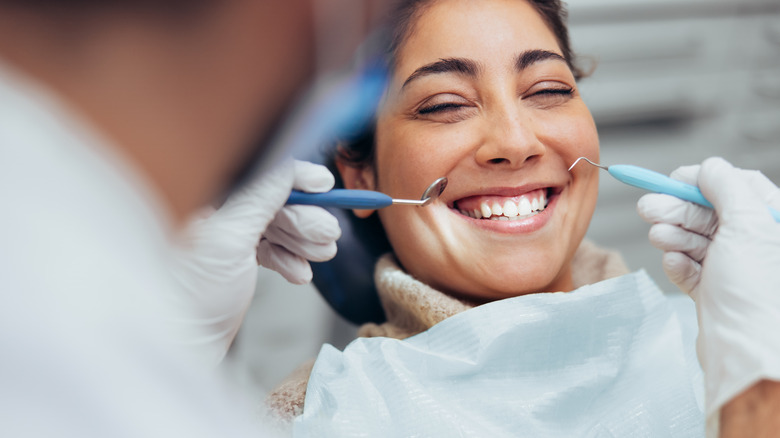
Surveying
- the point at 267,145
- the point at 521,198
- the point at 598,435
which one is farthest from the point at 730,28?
the point at 267,145

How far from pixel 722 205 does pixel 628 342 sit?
0.34 metres

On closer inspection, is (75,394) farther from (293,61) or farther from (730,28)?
(730,28)

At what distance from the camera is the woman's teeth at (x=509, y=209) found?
4.21 feet

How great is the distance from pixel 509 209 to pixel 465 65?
301 mm

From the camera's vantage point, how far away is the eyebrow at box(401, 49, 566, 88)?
1267mm

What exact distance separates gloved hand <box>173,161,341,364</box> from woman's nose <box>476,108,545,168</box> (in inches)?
12.2

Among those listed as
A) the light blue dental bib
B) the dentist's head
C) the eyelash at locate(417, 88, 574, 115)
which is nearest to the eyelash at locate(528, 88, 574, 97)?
the eyelash at locate(417, 88, 574, 115)

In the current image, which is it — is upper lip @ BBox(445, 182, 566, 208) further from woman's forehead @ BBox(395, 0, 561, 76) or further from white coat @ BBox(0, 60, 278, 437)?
white coat @ BBox(0, 60, 278, 437)

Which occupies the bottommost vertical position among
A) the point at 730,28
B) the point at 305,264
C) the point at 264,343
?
the point at 264,343

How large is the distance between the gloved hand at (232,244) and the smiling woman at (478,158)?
0.64ft

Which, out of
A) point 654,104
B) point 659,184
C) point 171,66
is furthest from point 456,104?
point 654,104

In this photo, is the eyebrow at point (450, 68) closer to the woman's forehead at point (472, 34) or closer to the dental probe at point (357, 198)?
the woman's forehead at point (472, 34)

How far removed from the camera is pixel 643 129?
253 centimetres

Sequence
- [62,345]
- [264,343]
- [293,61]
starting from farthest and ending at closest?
[264,343] < [293,61] < [62,345]
